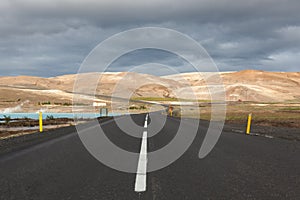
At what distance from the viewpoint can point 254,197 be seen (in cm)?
446

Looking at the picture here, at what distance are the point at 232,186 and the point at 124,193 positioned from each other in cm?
189

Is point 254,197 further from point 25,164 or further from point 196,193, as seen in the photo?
point 25,164

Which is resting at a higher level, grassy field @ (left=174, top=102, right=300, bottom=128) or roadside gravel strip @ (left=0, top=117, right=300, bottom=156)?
grassy field @ (left=174, top=102, right=300, bottom=128)

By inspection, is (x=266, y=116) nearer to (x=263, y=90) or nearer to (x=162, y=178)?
(x=162, y=178)

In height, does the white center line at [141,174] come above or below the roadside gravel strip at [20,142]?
above

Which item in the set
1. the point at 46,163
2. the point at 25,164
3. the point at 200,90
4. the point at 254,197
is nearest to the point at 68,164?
the point at 46,163

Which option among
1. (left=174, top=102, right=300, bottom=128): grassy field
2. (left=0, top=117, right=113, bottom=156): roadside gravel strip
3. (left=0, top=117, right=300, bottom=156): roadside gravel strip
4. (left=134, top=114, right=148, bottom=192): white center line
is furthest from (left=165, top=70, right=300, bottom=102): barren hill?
(left=134, top=114, right=148, bottom=192): white center line

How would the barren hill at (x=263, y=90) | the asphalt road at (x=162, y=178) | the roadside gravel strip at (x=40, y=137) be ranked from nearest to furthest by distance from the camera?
the asphalt road at (x=162, y=178), the roadside gravel strip at (x=40, y=137), the barren hill at (x=263, y=90)

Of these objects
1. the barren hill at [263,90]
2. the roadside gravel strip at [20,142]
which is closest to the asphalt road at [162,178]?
the roadside gravel strip at [20,142]

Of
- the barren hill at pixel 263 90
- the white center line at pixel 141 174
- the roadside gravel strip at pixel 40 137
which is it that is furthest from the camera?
A: the barren hill at pixel 263 90

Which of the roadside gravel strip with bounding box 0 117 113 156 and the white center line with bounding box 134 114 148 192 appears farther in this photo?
the roadside gravel strip with bounding box 0 117 113 156

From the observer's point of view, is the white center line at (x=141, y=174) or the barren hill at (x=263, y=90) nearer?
the white center line at (x=141, y=174)

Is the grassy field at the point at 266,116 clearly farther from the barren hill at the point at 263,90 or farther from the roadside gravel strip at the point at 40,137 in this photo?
the barren hill at the point at 263,90

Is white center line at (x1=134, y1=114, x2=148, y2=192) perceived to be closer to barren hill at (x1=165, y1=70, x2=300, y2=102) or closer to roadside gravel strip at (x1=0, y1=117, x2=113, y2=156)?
roadside gravel strip at (x1=0, y1=117, x2=113, y2=156)
